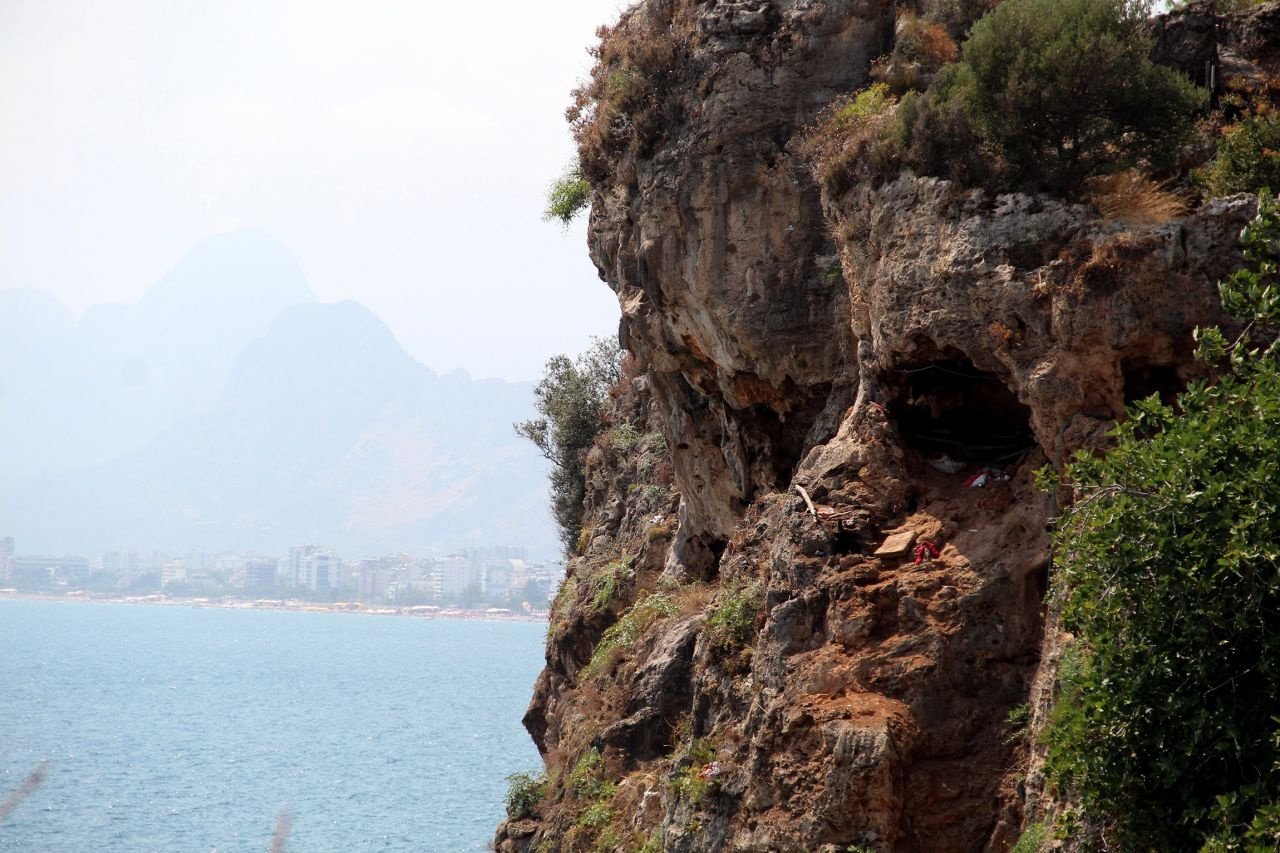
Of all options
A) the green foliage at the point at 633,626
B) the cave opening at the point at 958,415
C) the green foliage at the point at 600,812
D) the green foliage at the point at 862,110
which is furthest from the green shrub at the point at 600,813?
the green foliage at the point at 862,110

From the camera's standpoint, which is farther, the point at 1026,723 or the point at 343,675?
the point at 343,675

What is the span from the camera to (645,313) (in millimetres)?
18297

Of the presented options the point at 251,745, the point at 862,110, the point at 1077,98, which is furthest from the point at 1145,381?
the point at 251,745

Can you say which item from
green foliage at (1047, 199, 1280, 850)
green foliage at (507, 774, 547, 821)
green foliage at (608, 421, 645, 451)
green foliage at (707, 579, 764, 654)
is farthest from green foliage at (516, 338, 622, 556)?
green foliage at (1047, 199, 1280, 850)

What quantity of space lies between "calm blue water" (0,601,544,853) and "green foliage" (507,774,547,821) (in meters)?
23.4

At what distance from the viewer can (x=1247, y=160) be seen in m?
11.9

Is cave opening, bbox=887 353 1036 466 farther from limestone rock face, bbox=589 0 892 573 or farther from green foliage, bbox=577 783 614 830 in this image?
A: green foliage, bbox=577 783 614 830

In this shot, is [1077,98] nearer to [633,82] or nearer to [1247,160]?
[1247,160]

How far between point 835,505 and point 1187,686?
16.7 ft

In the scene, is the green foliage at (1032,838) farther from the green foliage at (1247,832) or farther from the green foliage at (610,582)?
the green foliage at (610,582)

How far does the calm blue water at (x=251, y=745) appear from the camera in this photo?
46.8 meters

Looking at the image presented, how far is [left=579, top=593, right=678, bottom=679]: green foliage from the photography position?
63.0ft

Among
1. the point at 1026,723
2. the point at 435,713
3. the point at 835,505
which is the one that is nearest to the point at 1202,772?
the point at 1026,723

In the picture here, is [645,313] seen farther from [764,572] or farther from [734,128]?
[764,572]
